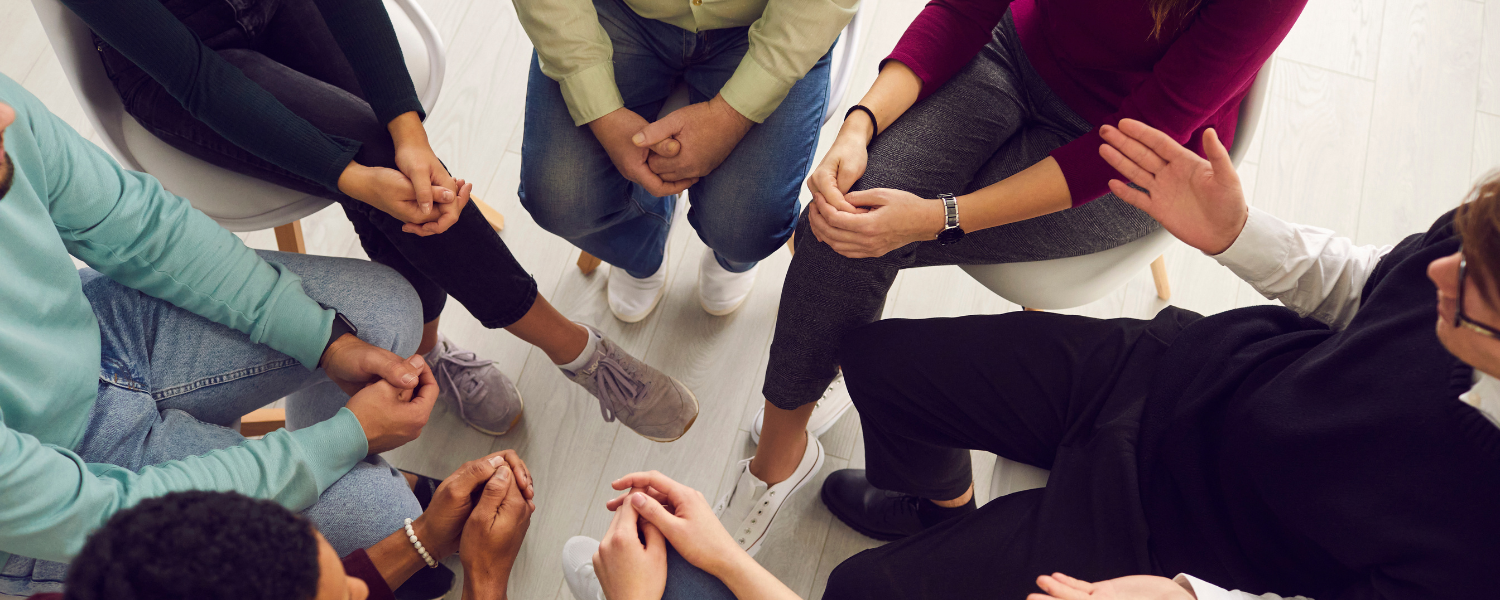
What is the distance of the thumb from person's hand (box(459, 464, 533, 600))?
540mm

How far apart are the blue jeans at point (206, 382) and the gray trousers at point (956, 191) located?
0.63 m

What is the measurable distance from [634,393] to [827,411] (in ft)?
1.32

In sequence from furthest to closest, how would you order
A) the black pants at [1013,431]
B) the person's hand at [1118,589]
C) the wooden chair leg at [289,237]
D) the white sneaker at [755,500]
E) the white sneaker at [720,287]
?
the white sneaker at [720,287] < the wooden chair leg at [289,237] < the white sneaker at [755,500] < the black pants at [1013,431] < the person's hand at [1118,589]

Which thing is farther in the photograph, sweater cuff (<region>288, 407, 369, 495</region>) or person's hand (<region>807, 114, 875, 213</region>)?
person's hand (<region>807, 114, 875, 213</region>)

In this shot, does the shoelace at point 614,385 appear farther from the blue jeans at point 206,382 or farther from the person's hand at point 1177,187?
the person's hand at point 1177,187

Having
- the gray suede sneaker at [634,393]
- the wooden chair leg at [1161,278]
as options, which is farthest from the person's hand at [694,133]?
the wooden chair leg at [1161,278]

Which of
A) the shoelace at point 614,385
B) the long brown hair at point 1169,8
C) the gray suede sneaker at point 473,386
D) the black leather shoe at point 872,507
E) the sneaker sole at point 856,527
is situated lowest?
the sneaker sole at point 856,527

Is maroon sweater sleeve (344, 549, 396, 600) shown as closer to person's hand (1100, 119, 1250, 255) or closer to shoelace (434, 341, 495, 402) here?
shoelace (434, 341, 495, 402)

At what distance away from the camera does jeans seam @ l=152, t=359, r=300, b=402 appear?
112 centimetres

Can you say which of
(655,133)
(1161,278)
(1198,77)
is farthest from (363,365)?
(1161,278)

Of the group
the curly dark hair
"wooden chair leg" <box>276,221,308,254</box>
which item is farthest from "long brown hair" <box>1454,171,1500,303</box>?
"wooden chair leg" <box>276,221,308,254</box>

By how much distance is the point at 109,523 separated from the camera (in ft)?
2.14

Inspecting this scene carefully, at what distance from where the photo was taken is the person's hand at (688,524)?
42.0 inches

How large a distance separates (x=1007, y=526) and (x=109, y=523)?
3.11 feet
